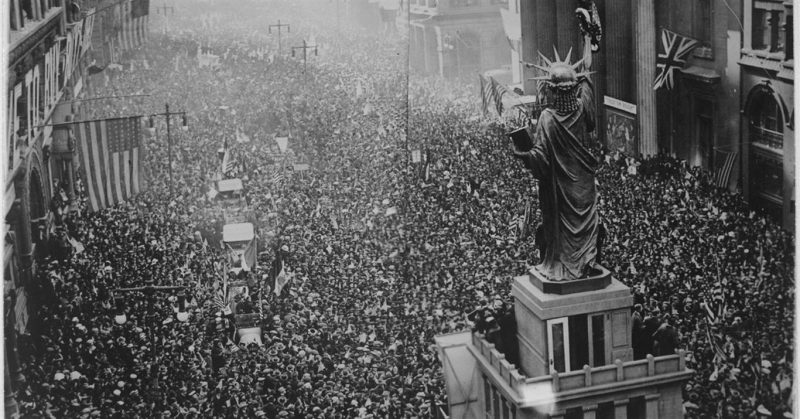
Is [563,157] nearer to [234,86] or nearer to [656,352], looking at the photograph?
[656,352]

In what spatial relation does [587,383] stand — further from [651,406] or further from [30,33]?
[30,33]

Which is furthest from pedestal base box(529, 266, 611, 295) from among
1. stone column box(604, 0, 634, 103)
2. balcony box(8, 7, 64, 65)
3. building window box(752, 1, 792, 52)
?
balcony box(8, 7, 64, 65)

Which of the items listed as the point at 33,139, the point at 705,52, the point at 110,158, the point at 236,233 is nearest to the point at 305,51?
the point at 236,233

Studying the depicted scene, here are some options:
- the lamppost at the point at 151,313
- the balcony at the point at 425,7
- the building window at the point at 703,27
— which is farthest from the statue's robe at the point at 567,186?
the lamppost at the point at 151,313

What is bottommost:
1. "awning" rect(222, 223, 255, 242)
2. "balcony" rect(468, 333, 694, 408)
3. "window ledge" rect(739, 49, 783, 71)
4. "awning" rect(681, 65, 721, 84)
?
"balcony" rect(468, 333, 694, 408)

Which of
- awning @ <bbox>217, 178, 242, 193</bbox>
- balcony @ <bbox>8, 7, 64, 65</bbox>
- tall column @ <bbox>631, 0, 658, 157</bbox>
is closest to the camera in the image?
balcony @ <bbox>8, 7, 64, 65</bbox>

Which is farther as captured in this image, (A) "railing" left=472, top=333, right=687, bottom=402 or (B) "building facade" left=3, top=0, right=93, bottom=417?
(A) "railing" left=472, top=333, right=687, bottom=402

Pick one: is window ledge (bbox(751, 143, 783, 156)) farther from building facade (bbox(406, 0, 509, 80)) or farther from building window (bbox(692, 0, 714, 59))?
building facade (bbox(406, 0, 509, 80))
